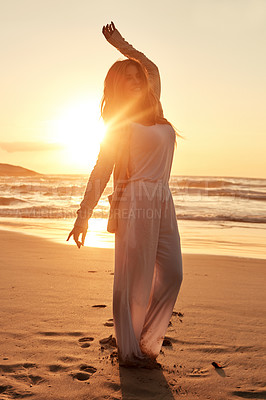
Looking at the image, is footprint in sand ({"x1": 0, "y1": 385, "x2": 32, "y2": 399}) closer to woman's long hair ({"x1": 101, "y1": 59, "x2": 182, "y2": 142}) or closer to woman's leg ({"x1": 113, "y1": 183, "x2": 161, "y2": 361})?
woman's leg ({"x1": 113, "y1": 183, "x2": 161, "y2": 361})

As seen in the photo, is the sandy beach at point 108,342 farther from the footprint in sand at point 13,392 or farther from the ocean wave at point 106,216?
the ocean wave at point 106,216

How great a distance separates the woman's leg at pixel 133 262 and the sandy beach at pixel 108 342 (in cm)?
31

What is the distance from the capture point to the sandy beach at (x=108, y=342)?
2.53 m

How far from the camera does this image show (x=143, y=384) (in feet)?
8.41

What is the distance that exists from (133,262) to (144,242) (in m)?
0.15

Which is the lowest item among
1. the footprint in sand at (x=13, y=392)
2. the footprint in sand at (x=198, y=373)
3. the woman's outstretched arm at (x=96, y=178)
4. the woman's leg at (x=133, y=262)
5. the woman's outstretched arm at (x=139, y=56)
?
the footprint in sand at (x=198, y=373)

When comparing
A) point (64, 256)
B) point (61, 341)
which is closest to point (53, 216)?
point (64, 256)

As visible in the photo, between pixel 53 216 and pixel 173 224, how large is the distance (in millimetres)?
13889

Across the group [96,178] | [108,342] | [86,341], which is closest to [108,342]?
[108,342]

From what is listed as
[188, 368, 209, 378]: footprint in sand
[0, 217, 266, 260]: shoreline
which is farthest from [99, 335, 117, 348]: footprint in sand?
[0, 217, 266, 260]: shoreline

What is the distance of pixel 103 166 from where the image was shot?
2742 millimetres

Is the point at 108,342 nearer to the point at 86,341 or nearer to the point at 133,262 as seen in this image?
the point at 86,341

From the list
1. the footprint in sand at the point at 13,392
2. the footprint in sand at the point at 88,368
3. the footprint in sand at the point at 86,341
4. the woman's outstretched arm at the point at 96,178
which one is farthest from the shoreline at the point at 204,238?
the footprint in sand at the point at 13,392

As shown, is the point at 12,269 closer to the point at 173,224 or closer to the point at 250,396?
the point at 173,224
